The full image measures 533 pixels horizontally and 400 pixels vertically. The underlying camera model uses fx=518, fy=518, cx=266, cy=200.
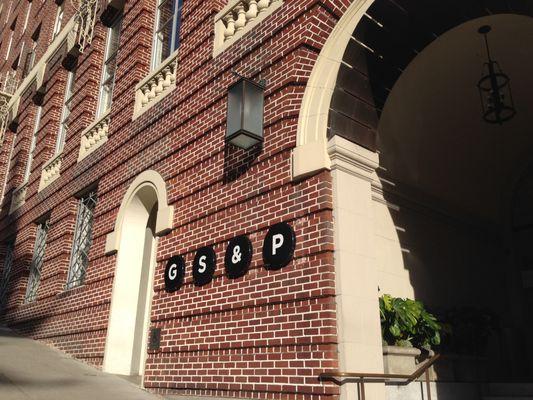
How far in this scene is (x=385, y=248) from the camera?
743cm

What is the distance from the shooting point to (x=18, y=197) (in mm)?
16156

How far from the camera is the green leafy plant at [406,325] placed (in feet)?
19.4

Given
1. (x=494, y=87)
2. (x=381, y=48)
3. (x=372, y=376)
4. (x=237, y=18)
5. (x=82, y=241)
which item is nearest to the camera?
(x=372, y=376)

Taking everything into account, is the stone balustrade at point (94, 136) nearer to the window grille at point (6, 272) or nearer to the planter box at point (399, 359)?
the window grille at point (6, 272)

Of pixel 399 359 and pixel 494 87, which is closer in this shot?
pixel 399 359

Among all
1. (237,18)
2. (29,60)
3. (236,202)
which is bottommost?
(236,202)

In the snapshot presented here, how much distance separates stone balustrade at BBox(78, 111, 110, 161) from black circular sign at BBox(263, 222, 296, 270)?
20.7ft

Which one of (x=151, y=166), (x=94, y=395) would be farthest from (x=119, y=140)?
(x=94, y=395)

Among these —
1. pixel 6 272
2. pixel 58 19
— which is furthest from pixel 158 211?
pixel 58 19

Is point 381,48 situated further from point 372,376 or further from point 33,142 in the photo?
point 33,142

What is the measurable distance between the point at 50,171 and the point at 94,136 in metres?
3.01

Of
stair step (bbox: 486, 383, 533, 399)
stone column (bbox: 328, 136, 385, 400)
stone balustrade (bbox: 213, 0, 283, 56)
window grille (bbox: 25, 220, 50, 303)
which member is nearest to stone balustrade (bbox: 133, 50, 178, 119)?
stone balustrade (bbox: 213, 0, 283, 56)

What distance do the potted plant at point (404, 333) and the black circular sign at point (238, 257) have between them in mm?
1650

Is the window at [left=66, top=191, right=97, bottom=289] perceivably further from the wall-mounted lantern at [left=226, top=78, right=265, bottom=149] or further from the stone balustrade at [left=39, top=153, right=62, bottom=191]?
the wall-mounted lantern at [left=226, top=78, right=265, bottom=149]
